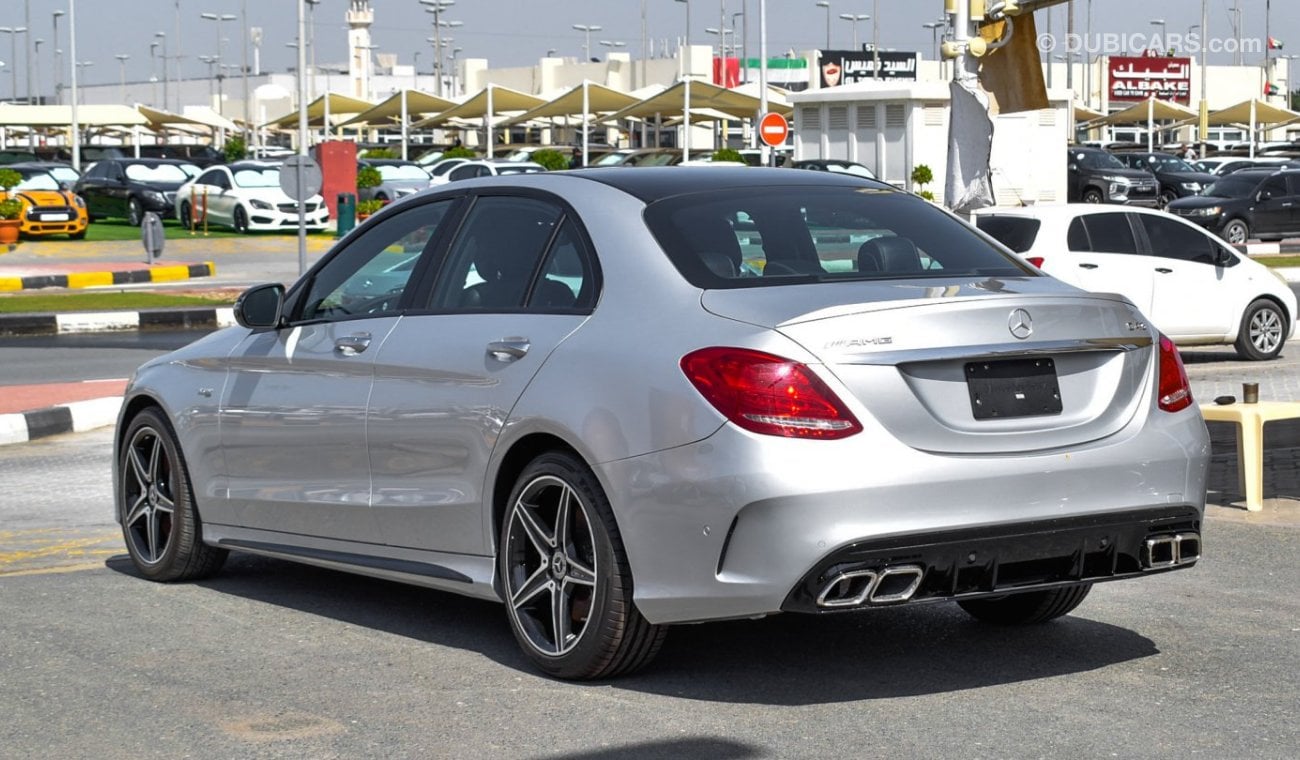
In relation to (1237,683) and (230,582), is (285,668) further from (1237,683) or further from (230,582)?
(1237,683)

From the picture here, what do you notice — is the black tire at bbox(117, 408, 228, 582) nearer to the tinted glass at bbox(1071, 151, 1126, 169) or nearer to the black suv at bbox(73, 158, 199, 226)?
the black suv at bbox(73, 158, 199, 226)

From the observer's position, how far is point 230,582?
23.9 feet

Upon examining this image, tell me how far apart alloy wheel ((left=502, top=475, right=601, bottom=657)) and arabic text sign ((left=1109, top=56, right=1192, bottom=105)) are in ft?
377

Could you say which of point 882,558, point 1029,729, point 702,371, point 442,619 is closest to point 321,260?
point 442,619

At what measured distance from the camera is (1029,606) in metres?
6.06

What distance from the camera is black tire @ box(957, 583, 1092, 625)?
6.01 metres

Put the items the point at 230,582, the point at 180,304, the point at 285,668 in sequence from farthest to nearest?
the point at 180,304
the point at 230,582
the point at 285,668

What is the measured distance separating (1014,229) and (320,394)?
11.0 meters

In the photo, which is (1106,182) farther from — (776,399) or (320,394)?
(776,399)

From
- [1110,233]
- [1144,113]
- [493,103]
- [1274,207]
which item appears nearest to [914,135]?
[1274,207]

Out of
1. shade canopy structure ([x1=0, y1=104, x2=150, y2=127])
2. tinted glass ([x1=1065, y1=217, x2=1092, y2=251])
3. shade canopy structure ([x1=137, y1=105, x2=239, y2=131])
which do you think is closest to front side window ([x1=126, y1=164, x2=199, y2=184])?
tinted glass ([x1=1065, y1=217, x2=1092, y2=251])

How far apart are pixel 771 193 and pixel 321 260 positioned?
5.85 ft

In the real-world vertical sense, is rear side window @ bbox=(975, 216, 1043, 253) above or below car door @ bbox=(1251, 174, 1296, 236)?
below

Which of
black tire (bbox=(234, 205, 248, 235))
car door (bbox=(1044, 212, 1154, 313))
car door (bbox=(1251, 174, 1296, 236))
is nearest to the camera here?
car door (bbox=(1044, 212, 1154, 313))
